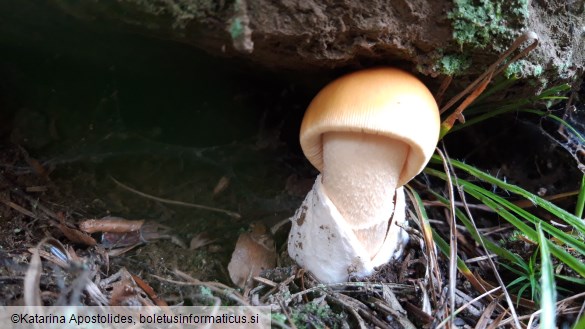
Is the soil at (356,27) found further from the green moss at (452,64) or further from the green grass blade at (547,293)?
the green grass blade at (547,293)

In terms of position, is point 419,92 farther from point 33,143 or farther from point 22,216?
point 33,143

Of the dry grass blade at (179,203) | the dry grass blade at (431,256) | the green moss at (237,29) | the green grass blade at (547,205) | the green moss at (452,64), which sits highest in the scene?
the green moss at (237,29)

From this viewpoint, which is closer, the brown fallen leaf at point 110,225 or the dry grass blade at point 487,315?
the dry grass blade at point 487,315

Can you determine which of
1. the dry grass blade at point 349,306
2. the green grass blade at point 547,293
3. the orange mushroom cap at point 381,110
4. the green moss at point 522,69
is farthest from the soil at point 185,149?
the green grass blade at point 547,293

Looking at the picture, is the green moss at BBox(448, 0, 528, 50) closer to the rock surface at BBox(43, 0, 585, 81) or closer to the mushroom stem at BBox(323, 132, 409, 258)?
the rock surface at BBox(43, 0, 585, 81)

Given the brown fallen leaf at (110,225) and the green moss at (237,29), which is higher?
the green moss at (237,29)

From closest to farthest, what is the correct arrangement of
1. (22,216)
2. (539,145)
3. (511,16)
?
(511,16), (22,216), (539,145)

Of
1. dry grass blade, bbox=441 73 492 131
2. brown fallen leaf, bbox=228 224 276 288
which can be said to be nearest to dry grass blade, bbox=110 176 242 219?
brown fallen leaf, bbox=228 224 276 288

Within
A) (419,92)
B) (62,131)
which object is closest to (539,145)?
(419,92)

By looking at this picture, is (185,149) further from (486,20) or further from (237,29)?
(486,20)

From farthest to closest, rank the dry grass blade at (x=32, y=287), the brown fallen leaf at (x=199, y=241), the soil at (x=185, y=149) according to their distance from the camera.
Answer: the brown fallen leaf at (x=199, y=241), the soil at (x=185, y=149), the dry grass blade at (x=32, y=287)
